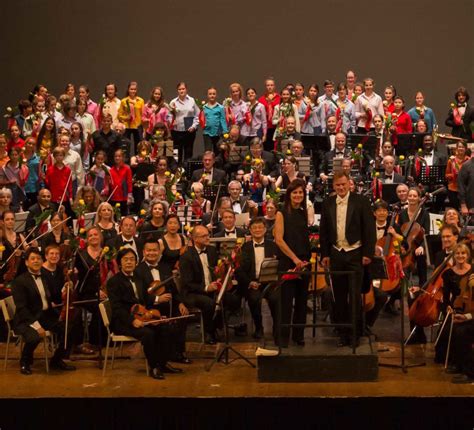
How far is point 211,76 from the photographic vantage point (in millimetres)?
17516

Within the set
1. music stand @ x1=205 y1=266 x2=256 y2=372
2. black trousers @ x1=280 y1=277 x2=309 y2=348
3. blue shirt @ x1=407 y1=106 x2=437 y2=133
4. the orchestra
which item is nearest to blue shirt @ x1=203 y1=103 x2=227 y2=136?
the orchestra

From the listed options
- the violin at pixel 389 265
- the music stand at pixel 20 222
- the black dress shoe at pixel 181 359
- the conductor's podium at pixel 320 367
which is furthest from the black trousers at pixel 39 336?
the violin at pixel 389 265

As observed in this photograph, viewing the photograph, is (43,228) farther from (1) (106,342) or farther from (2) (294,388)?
(2) (294,388)

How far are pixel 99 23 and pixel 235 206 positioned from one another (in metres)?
6.51

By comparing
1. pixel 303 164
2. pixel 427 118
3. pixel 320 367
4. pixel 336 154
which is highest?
pixel 427 118

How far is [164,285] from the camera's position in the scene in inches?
328

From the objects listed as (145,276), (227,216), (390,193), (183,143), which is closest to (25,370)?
(145,276)

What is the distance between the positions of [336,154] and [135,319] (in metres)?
5.85

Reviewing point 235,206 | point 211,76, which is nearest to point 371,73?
point 211,76

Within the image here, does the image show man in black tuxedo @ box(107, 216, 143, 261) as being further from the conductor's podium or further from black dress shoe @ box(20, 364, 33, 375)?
the conductor's podium

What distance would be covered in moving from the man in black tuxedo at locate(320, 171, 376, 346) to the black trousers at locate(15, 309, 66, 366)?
205 centimetres

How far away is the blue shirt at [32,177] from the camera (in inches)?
498

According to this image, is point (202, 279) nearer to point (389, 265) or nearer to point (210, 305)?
point (210, 305)

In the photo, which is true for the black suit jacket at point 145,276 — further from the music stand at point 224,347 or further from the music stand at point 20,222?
the music stand at point 20,222
